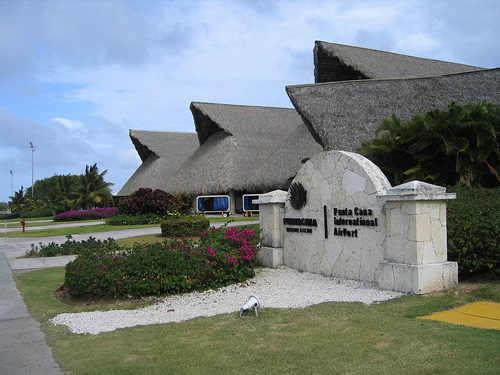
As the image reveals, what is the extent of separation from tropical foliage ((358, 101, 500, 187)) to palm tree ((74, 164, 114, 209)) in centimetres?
4541

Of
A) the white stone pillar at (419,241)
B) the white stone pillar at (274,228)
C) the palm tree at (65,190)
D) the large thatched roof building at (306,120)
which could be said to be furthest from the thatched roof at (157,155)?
the white stone pillar at (419,241)

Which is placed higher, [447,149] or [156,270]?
[447,149]

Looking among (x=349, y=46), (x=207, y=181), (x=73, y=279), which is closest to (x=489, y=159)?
(x=73, y=279)

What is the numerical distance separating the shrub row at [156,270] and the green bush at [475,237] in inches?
159

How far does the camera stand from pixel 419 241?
8117mm

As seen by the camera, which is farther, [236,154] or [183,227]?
[236,154]

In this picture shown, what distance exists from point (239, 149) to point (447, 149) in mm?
29256

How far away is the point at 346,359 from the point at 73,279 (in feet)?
20.0

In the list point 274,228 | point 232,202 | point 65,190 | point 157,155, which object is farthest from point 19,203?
point 274,228

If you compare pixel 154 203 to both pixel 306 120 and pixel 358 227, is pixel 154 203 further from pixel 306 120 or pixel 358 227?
pixel 358 227

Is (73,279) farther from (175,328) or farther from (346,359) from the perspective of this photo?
(346,359)

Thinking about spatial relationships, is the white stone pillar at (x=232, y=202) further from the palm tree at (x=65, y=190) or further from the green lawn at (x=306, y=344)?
the green lawn at (x=306, y=344)

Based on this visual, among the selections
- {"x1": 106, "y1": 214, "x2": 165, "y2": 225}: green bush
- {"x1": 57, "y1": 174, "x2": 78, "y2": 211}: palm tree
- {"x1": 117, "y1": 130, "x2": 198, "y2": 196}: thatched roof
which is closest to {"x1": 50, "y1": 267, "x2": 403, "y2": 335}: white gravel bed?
{"x1": 106, "y1": 214, "x2": 165, "y2": 225}: green bush

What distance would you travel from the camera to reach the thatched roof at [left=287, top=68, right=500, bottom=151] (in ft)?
55.6
